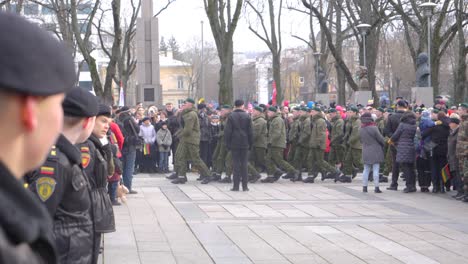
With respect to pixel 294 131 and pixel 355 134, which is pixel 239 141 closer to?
pixel 355 134

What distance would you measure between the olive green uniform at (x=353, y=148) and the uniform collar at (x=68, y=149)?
52.3 ft

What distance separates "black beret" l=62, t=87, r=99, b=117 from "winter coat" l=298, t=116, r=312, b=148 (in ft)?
52.9

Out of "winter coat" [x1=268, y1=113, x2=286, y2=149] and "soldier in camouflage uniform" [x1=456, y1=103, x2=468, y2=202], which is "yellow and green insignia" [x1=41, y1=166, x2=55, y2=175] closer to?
"soldier in camouflage uniform" [x1=456, y1=103, x2=468, y2=202]

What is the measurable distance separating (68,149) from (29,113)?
244 centimetres

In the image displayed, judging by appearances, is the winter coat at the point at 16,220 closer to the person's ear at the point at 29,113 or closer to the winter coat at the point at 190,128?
the person's ear at the point at 29,113

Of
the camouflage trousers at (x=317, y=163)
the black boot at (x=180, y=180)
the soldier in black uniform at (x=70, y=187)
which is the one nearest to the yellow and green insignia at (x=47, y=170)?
the soldier in black uniform at (x=70, y=187)

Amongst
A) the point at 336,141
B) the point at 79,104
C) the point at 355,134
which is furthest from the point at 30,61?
the point at 336,141

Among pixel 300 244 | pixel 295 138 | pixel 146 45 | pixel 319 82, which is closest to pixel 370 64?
pixel 319 82

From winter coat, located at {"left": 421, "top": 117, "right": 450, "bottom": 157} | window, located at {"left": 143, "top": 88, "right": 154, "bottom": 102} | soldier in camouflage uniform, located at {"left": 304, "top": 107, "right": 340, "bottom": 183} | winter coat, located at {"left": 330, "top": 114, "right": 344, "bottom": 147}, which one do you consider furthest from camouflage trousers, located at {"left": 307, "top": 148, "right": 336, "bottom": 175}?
window, located at {"left": 143, "top": 88, "right": 154, "bottom": 102}

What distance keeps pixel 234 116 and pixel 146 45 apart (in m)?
10.8

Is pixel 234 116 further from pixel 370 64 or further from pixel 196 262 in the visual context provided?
pixel 370 64

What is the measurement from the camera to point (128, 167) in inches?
664

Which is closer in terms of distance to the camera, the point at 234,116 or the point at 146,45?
the point at 234,116

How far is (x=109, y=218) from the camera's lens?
5.07 meters
